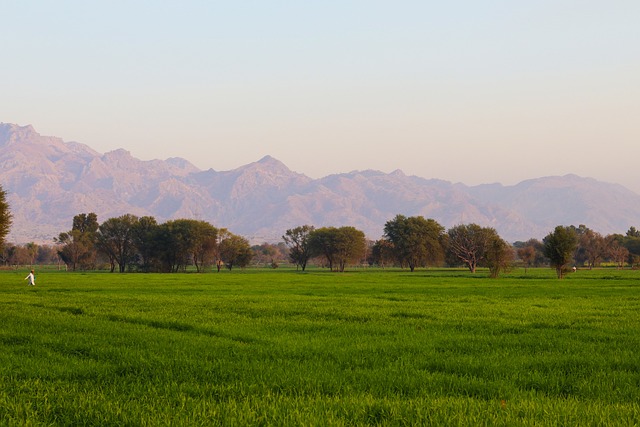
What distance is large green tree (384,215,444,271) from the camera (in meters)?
151

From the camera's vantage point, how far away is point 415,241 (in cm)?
15062

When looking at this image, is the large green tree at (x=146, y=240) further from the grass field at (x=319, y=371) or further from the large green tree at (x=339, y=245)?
the grass field at (x=319, y=371)

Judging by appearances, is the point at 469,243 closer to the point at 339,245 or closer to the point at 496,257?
the point at 339,245

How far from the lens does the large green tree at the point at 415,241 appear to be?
151 m

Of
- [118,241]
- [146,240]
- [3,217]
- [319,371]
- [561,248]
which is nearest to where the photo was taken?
[319,371]

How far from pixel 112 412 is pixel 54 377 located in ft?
12.7

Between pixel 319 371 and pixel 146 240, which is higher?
pixel 146 240

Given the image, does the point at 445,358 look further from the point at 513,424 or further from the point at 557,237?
the point at 557,237

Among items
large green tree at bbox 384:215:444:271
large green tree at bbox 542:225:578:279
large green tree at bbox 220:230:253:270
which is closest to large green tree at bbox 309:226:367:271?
large green tree at bbox 384:215:444:271

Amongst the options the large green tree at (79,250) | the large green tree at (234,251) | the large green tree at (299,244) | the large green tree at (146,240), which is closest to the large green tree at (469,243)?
the large green tree at (299,244)

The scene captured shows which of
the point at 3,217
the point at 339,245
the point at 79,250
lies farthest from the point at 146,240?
the point at 3,217

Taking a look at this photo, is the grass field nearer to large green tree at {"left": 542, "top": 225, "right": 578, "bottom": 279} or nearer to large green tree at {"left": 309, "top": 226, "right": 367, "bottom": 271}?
large green tree at {"left": 542, "top": 225, "right": 578, "bottom": 279}

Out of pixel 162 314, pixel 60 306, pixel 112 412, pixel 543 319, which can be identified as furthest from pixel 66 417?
pixel 60 306

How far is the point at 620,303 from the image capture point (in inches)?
1303
